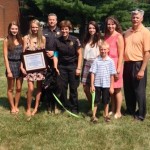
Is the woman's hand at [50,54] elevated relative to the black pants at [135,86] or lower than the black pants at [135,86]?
elevated

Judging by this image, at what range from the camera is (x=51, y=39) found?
6.80 m

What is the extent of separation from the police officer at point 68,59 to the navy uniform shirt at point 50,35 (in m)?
0.10

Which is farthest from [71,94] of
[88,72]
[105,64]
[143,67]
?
[143,67]

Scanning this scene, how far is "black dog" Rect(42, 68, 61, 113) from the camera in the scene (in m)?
6.89

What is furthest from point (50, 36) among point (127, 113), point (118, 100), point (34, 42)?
point (127, 113)

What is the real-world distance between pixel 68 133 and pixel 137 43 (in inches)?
78.1

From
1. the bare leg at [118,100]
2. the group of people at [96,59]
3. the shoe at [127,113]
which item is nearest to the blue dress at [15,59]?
the group of people at [96,59]

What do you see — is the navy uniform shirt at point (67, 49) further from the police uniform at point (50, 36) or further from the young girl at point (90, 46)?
the young girl at point (90, 46)

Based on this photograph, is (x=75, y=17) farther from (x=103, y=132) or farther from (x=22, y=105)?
(x=103, y=132)

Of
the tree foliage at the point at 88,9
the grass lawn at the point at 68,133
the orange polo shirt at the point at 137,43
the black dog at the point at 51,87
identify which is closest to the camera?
the grass lawn at the point at 68,133

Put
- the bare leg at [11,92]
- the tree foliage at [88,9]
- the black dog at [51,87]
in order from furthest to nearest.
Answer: the tree foliage at [88,9], the bare leg at [11,92], the black dog at [51,87]

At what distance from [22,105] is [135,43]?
2.87 m

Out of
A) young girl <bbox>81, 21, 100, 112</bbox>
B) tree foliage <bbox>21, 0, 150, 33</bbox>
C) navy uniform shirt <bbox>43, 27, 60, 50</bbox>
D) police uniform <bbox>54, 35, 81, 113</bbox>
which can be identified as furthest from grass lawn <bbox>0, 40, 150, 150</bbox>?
tree foliage <bbox>21, 0, 150, 33</bbox>

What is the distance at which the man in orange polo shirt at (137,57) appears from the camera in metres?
6.32
